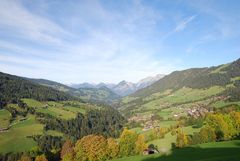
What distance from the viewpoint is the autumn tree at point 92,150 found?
372 feet

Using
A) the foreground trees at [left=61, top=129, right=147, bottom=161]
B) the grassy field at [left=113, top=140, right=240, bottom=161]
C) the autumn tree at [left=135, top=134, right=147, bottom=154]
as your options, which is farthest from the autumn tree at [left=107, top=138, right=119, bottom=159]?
the grassy field at [left=113, top=140, right=240, bottom=161]

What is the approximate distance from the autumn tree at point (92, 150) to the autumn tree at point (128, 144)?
8.69 m

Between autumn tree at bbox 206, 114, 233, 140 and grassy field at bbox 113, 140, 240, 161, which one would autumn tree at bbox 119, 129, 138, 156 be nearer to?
autumn tree at bbox 206, 114, 233, 140

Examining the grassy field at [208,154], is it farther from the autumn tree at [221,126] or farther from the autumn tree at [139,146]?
the autumn tree at [221,126]

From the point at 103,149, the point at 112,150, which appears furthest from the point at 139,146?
the point at 103,149

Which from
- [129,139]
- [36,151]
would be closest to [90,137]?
[129,139]

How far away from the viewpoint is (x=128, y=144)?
403 feet

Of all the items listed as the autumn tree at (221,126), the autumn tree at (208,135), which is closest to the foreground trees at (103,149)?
the autumn tree at (208,135)

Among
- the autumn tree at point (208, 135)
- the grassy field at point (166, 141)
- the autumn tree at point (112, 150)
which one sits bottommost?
the autumn tree at point (112, 150)

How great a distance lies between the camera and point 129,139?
124 metres

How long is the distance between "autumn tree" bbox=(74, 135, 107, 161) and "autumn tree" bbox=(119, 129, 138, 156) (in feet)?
28.5

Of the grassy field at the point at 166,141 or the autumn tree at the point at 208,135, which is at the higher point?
the autumn tree at the point at 208,135

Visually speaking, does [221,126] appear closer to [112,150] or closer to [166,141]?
[166,141]

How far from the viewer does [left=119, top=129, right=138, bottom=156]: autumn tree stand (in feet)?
397
